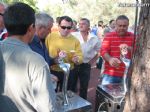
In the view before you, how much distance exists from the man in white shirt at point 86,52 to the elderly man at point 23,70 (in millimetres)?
3051

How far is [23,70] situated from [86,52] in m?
3.27

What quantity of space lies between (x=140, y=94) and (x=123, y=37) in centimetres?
180

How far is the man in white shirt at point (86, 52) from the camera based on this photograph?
5003 mm

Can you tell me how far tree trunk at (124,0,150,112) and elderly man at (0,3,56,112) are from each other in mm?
811

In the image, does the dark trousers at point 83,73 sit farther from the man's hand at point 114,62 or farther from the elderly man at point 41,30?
the elderly man at point 41,30

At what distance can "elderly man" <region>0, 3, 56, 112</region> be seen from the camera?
71.3 inches

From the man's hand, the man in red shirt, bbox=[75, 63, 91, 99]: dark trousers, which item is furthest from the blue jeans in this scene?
bbox=[75, 63, 91, 99]: dark trousers

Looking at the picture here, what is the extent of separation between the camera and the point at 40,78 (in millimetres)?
1801

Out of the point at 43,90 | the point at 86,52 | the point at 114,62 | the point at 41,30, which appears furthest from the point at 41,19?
the point at 86,52

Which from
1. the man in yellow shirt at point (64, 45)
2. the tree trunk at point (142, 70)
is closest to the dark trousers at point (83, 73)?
the man in yellow shirt at point (64, 45)

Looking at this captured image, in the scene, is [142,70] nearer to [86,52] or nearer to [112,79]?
[112,79]

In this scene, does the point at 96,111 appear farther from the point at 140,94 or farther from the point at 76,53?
→ the point at 140,94

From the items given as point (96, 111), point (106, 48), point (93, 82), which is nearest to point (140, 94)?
point (96, 111)

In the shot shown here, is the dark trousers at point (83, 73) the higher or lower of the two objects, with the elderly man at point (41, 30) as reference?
lower
